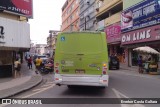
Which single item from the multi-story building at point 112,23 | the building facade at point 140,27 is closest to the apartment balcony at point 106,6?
the multi-story building at point 112,23

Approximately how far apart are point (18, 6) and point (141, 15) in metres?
16.1

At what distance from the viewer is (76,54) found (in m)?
13.9

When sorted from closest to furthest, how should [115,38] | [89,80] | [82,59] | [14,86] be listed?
[89,80]
[82,59]
[14,86]
[115,38]

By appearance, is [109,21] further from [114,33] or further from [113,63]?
[113,63]

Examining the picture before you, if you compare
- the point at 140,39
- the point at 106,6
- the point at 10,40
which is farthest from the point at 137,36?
the point at 10,40

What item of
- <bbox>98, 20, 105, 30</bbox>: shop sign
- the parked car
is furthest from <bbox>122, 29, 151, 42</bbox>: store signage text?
<bbox>98, 20, 105, 30</bbox>: shop sign

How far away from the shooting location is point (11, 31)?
24.8m

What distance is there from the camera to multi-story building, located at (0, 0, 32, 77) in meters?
23.7

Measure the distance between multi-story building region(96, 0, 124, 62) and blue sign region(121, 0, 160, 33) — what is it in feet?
11.6

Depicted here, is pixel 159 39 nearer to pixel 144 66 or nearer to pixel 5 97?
A: pixel 144 66

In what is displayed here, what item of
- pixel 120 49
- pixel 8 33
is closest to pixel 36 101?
pixel 8 33

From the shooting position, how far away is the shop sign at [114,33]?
46.0 meters

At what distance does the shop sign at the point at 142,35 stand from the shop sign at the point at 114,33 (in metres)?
2.76

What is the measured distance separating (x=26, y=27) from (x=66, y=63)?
14.6 meters
